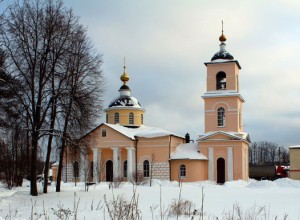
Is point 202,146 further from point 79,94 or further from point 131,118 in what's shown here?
point 79,94

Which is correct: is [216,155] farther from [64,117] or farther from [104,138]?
[64,117]

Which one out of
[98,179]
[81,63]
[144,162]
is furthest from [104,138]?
[81,63]

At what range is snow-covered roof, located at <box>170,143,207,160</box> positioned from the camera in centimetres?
3897

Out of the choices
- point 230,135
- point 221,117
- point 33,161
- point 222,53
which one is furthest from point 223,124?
point 33,161

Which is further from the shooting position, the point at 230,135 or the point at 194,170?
the point at 194,170

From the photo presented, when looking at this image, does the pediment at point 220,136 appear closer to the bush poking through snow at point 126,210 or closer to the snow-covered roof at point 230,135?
the snow-covered roof at point 230,135

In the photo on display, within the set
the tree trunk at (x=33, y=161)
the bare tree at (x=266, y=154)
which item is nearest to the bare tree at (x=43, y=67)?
the tree trunk at (x=33, y=161)

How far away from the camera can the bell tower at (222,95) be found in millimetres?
39344

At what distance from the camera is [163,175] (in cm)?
3969

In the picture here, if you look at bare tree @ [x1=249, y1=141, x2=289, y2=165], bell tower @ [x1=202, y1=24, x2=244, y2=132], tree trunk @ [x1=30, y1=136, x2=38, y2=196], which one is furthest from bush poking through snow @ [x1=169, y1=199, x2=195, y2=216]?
bare tree @ [x1=249, y1=141, x2=289, y2=165]

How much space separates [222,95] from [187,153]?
20.1ft

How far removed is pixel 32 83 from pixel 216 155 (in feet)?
72.1

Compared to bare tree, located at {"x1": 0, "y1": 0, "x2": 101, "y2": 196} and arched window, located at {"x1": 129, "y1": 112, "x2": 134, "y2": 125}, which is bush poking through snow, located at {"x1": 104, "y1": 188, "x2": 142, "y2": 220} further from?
arched window, located at {"x1": 129, "y1": 112, "x2": 134, "y2": 125}

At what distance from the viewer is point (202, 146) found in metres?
39.5
